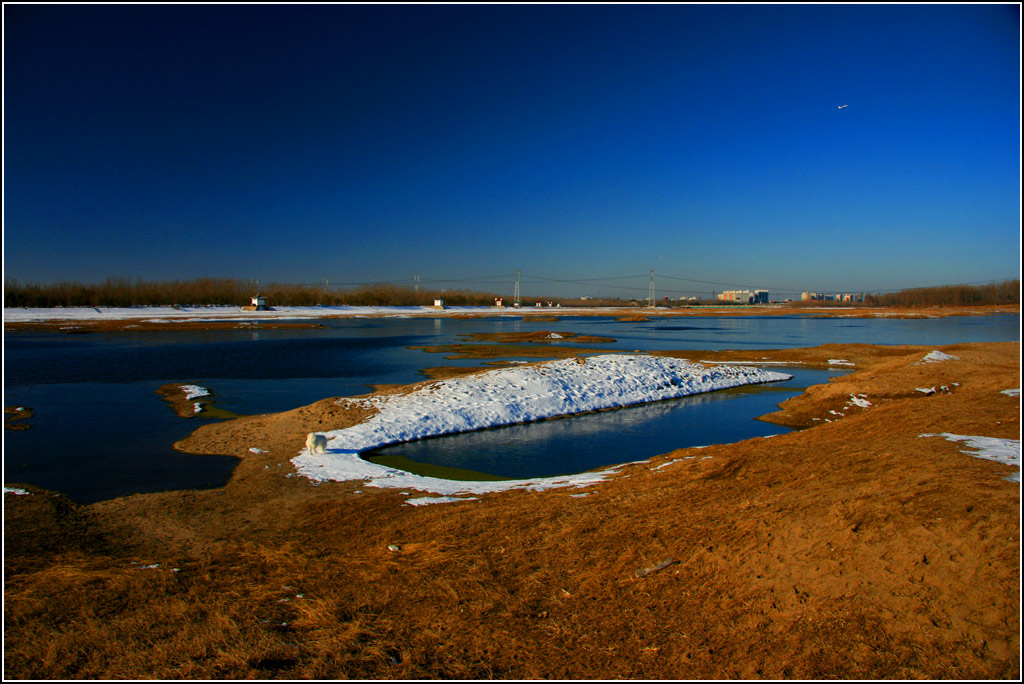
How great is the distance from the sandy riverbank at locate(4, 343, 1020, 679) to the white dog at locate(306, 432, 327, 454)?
2.59 metres

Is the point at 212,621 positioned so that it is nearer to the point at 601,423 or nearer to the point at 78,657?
the point at 78,657

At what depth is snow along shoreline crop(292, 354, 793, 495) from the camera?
10312mm

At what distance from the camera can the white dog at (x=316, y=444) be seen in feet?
38.9

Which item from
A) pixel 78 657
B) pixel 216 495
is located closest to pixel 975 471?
pixel 78 657

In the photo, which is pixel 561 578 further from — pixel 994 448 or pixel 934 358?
pixel 934 358

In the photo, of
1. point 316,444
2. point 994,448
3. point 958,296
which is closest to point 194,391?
point 316,444

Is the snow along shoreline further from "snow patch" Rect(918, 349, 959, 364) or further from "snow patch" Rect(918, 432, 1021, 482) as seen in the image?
"snow patch" Rect(918, 432, 1021, 482)

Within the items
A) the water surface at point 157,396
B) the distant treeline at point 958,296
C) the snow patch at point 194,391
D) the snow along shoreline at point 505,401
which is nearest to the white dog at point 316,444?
the snow along shoreline at point 505,401

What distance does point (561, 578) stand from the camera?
5.82 m

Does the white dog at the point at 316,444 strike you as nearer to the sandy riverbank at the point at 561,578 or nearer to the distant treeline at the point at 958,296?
the sandy riverbank at the point at 561,578

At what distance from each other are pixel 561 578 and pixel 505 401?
10763mm

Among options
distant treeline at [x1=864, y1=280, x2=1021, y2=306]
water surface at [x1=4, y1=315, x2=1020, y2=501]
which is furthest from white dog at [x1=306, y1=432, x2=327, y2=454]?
distant treeline at [x1=864, y1=280, x2=1021, y2=306]

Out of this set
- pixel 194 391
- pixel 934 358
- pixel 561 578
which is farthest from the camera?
pixel 934 358

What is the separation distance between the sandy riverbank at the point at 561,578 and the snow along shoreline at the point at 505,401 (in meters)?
1.07
